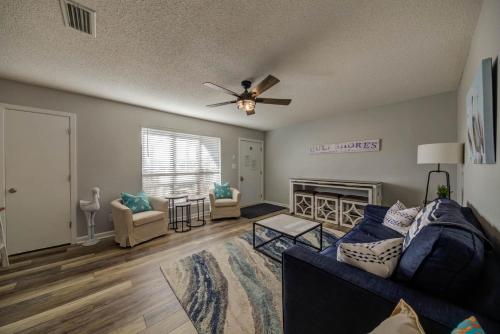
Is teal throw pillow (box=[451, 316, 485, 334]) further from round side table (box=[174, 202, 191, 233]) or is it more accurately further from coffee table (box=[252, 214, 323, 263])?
round side table (box=[174, 202, 191, 233])

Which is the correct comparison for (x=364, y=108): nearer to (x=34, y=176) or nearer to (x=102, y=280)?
(x=102, y=280)

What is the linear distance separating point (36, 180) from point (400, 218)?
4.72 m

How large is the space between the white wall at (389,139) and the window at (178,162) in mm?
2332

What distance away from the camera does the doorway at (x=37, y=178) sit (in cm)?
244

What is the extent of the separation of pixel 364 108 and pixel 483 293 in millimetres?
3740

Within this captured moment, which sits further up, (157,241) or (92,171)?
(92,171)

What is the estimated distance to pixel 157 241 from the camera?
292 centimetres

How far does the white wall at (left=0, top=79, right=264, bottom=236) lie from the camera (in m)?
2.61

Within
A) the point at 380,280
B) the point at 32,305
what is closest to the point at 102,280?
the point at 32,305

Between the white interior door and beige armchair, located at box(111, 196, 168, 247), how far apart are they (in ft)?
2.50

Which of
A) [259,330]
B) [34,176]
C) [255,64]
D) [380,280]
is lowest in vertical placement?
[259,330]

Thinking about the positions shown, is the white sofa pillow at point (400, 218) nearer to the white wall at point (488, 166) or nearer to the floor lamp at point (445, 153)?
the white wall at point (488, 166)

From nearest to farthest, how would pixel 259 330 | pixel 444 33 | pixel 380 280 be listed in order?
pixel 380 280 < pixel 259 330 < pixel 444 33

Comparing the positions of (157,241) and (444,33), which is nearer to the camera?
(444,33)
